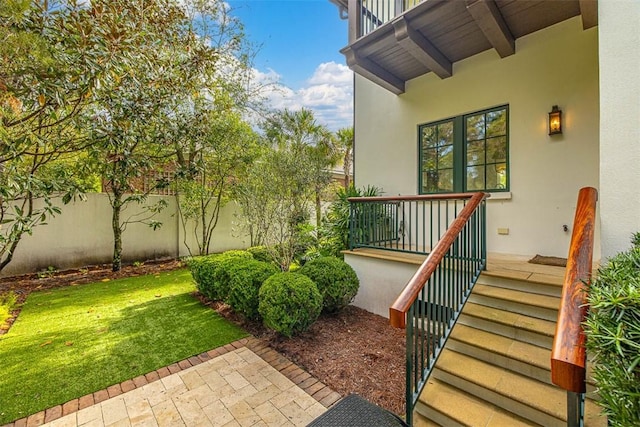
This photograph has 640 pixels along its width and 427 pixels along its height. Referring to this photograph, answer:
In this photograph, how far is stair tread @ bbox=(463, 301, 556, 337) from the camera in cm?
250

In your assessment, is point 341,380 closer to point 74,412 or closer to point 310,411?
point 310,411

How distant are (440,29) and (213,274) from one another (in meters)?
5.24

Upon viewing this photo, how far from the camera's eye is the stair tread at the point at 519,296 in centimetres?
269

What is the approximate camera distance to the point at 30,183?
2768mm

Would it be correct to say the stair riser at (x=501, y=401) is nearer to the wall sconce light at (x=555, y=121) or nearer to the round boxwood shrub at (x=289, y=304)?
the round boxwood shrub at (x=289, y=304)

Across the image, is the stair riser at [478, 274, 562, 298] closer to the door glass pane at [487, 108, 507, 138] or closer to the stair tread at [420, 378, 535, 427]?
the stair tread at [420, 378, 535, 427]

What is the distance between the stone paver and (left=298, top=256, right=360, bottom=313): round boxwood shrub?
111 centimetres

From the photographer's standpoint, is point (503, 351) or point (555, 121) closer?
point (503, 351)

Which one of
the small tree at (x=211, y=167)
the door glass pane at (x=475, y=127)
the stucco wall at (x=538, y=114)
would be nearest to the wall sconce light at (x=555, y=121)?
the stucco wall at (x=538, y=114)

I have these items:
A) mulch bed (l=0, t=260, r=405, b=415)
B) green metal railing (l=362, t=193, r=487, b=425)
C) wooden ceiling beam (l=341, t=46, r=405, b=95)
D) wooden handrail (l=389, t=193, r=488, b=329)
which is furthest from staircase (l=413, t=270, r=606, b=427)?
wooden ceiling beam (l=341, t=46, r=405, b=95)

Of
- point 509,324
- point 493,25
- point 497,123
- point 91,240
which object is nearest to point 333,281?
point 509,324

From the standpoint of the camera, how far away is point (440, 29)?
4273 mm

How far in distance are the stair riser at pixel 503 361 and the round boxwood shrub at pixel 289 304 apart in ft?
5.27

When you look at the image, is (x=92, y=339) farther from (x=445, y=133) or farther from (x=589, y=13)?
(x=589, y=13)
